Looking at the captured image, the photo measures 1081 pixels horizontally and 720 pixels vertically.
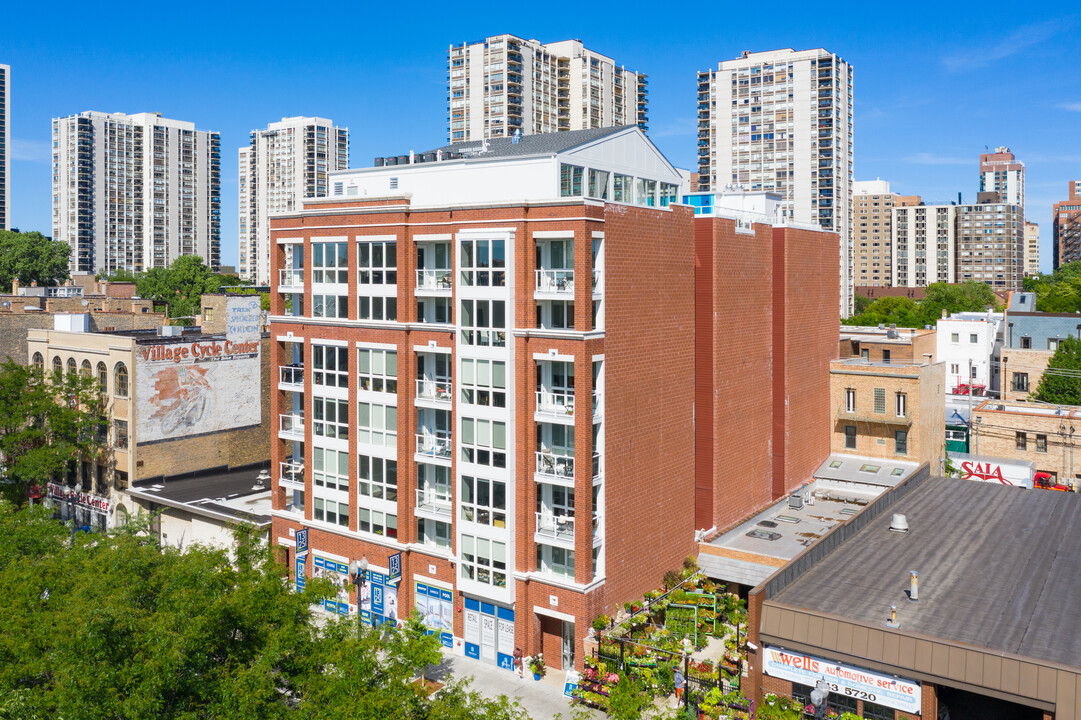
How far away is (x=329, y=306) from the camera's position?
4216cm

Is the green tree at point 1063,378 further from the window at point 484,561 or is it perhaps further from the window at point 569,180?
the window at point 484,561

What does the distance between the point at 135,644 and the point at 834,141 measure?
125 m

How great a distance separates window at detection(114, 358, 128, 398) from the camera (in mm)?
53625

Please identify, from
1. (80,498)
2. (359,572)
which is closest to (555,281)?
(359,572)

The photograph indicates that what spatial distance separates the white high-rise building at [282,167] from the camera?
182 metres

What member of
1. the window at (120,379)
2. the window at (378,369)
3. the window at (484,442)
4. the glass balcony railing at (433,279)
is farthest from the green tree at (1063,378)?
the window at (120,379)

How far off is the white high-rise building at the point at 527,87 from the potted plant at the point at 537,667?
92560 millimetres

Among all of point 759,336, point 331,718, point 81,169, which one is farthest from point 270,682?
point 81,169

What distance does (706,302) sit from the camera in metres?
41.7

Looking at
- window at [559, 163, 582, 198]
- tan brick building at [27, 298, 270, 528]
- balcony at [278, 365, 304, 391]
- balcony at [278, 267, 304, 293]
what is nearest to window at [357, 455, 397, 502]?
balcony at [278, 365, 304, 391]

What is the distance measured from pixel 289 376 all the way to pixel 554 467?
1730 centimetres

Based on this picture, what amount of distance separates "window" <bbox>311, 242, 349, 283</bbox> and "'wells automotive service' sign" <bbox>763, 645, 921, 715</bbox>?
84.6 ft

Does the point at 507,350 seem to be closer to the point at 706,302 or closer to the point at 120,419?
the point at 706,302

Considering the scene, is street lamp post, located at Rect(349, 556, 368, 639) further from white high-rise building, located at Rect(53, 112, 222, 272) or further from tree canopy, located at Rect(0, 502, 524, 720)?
white high-rise building, located at Rect(53, 112, 222, 272)
